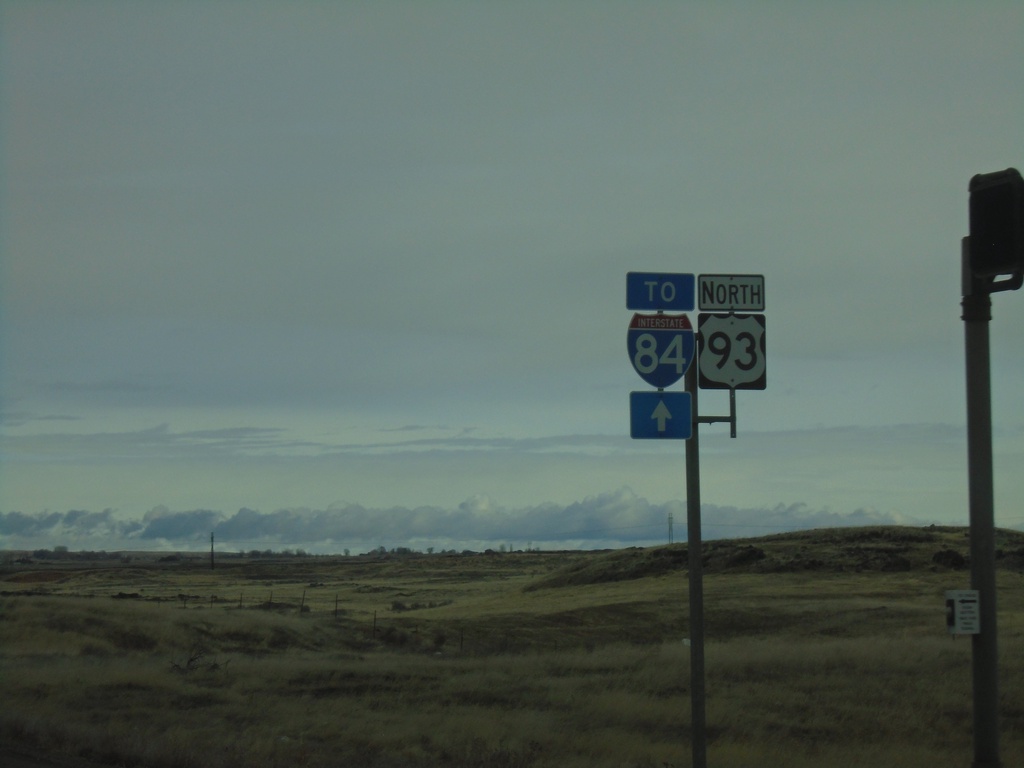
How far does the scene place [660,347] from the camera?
895 cm

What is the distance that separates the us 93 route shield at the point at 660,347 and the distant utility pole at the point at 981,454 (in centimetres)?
230

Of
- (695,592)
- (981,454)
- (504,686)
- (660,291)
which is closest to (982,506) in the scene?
(981,454)

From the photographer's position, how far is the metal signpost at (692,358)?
872 centimetres

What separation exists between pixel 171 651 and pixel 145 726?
57.4 ft

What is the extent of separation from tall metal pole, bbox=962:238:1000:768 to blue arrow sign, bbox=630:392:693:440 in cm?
230

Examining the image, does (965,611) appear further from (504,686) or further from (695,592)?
(504,686)

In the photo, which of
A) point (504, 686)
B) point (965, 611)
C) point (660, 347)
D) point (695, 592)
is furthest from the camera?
point (504, 686)

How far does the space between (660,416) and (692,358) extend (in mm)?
612

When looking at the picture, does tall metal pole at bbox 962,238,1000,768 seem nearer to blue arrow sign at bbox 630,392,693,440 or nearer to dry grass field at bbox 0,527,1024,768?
blue arrow sign at bbox 630,392,693,440

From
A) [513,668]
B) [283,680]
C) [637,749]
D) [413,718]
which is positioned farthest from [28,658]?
[637,749]

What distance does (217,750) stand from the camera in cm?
1305

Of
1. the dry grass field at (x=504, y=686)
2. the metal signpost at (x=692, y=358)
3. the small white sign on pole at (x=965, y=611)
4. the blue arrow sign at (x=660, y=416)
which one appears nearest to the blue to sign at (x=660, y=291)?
the metal signpost at (x=692, y=358)

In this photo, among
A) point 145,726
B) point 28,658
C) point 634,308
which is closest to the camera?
point 634,308

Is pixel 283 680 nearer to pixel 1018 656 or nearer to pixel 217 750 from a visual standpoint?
pixel 217 750
